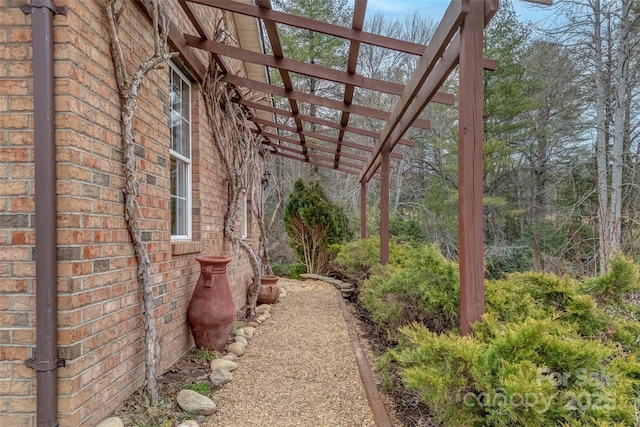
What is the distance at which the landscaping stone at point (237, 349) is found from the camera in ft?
11.7

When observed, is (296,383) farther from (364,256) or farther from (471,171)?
(364,256)

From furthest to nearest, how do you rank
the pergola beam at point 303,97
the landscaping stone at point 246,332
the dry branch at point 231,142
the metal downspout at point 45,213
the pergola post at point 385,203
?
the pergola post at point 385,203
the pergola beam at point 303,97
the dry branch at point 231,142
the landscaping stone at point 246,332
the metal downspout at point 45,213

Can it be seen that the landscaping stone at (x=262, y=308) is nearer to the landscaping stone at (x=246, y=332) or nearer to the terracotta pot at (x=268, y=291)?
the terracotta pot at (x=268, y=291)

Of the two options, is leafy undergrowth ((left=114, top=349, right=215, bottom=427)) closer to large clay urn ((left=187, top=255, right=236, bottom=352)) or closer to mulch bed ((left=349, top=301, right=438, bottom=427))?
large clay urn ((left=187, top=255, right=236, bottom=352))

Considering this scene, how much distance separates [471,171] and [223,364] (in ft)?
8.20

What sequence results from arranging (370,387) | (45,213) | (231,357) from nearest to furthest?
1. (45,213)
2. (370,387)
3. (231,357)

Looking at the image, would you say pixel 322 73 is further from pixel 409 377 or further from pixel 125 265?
pixel 409 377

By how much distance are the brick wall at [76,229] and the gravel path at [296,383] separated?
0.76m

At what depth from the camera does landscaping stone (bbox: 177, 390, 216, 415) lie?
239 cm

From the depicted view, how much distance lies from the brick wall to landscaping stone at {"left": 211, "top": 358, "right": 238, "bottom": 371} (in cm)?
69

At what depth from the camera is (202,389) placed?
8.84 ft

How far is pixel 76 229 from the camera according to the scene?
184 centimetres

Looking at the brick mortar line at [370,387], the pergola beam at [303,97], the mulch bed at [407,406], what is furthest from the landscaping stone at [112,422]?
the pergola beam at [303,97]

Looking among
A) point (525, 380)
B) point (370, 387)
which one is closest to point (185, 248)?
point (370, 387)
